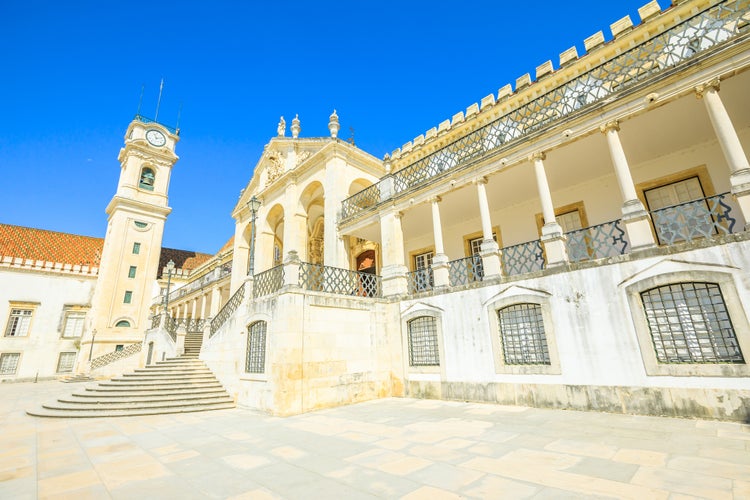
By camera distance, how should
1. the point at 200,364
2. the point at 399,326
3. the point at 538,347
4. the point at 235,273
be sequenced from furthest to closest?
the point at 235,273, the point at 200,364, the point at 399,326, the point at 538,347

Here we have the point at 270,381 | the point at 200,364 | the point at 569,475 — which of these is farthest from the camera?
the point at 200,364

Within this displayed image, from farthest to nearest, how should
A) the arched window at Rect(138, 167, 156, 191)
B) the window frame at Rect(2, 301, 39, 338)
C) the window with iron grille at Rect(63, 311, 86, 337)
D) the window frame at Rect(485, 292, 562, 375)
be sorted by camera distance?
the arched window at Rect(138, 167, 156, 191) < the window with iron grille at Rect(63, 311, 86, 337) < the window frame at Rect(2, 301, 39, 338) < the window frame at Rect(485, 292, 562, 375)

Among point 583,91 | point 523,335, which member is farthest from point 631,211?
point 583,91

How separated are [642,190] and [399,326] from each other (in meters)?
8.32

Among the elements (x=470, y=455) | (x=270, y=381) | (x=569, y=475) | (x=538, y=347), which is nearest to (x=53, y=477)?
(x=270, y=381)

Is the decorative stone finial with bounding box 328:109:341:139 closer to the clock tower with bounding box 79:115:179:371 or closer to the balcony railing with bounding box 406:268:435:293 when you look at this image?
the balcony railing with bounding box 406:268:435:293

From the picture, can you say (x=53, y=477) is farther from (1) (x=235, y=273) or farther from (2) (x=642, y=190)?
(1) (x=235, y=273)

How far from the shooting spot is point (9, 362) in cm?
2481

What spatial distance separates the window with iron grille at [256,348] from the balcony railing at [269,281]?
3.55 feet

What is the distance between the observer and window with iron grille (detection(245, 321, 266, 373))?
9372 mm

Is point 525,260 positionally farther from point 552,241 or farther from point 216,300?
point 216,300

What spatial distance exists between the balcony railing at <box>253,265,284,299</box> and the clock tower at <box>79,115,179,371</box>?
23881 millimetres

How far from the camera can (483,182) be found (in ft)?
32.4

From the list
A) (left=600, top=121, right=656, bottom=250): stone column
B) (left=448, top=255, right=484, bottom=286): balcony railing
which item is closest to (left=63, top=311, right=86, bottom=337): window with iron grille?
(left=448, top=255, right=484, bottom=286): balcony railing
